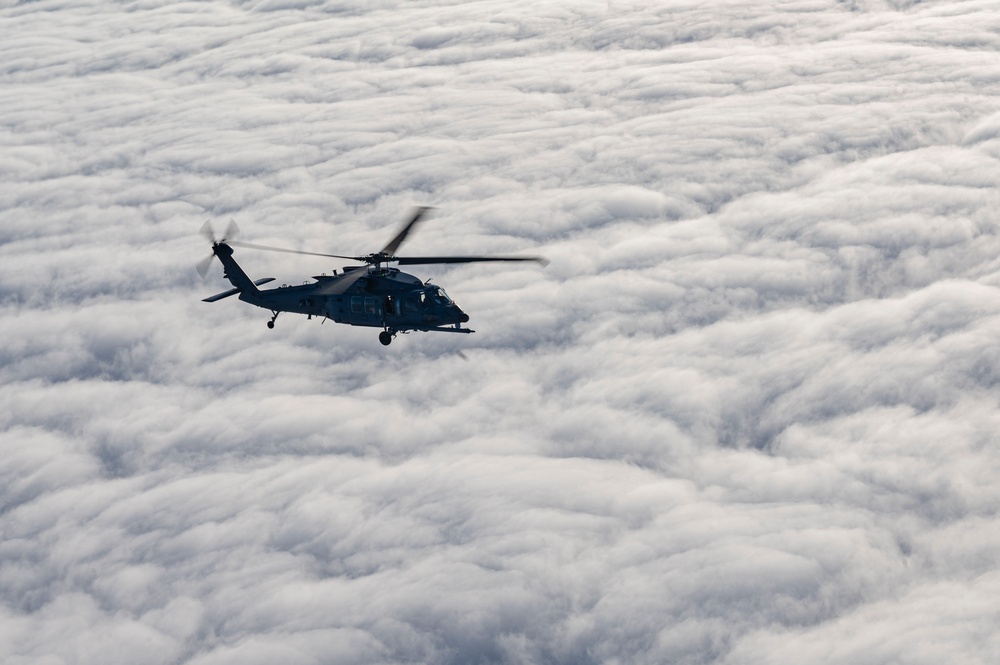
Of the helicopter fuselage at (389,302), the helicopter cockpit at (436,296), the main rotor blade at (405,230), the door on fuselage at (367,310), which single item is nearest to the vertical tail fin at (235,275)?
the helicopter fuselage at (389,302)

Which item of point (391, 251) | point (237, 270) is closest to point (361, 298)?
point (391, 251)

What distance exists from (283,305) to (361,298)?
8.40 m

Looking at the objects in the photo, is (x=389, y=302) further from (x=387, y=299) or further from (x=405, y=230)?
(x=405, y=230)

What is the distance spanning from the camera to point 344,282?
56.6 m

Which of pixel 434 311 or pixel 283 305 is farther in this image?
pixel 283 305

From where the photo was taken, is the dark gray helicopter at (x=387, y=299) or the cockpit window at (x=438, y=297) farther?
the cockpit window at (x=438, y=297)

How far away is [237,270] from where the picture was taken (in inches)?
2729

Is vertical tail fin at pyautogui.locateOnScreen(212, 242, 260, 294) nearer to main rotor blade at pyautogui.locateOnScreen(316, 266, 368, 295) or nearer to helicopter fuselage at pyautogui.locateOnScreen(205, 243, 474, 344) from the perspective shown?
helicopter fuselage at pyautogui.locateOnScreen(205, 243, 474, 344)

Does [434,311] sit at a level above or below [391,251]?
below

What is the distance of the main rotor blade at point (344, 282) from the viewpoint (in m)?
55.4

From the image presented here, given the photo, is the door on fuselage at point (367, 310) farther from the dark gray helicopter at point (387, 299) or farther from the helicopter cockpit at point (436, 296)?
the helicopter cockpit at point (436, 296)

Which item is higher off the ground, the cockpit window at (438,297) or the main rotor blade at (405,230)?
the main rotor blade at (405,230)

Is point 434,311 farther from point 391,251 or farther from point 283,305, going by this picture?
point 283,305

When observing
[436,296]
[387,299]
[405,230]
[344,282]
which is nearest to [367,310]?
[387,299]
